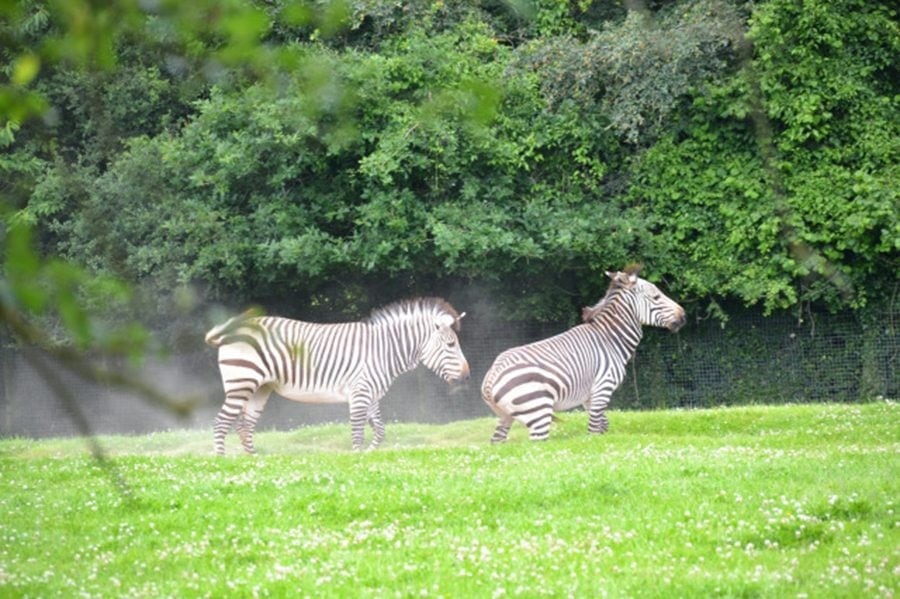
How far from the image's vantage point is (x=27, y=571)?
8.89 meters

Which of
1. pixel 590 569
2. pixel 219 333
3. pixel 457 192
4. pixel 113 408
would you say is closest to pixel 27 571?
pixel 590 569

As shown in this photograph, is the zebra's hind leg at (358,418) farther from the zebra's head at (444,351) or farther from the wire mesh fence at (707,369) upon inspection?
the wire mesh fence at (707,369)

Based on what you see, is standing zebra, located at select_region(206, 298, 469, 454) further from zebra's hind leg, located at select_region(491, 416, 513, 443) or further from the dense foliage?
the dense foliage

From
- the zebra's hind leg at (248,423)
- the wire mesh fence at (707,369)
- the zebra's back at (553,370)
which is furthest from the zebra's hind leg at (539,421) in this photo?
the wire mesh fence at (707,369)

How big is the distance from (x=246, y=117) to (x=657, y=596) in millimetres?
16996

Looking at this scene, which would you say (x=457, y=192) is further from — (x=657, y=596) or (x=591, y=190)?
(x=657, y=596)

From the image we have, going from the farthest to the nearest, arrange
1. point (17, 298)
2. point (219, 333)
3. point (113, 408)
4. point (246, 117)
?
point (113, 408)
point (246, 117)
point (219, 333)
point (17, 298)

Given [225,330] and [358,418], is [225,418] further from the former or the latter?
[225,330]

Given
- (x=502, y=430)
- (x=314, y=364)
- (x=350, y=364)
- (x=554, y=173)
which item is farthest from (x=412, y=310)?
(x=554, y=173)

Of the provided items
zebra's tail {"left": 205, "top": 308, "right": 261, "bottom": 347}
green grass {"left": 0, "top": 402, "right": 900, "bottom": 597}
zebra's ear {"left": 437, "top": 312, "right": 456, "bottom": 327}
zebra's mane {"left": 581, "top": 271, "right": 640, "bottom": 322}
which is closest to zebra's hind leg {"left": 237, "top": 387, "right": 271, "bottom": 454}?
green grass {"left": 0, "top": 402, "right": 900, "bottom": 597}

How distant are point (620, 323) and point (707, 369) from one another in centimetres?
761

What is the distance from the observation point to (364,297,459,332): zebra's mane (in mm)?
18266

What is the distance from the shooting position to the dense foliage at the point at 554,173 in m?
23.3

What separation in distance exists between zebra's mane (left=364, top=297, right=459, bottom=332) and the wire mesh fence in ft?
21.5
